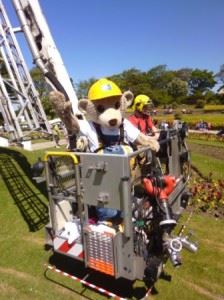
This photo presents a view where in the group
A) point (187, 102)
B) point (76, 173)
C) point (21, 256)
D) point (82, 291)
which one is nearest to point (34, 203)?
point (21, 256)

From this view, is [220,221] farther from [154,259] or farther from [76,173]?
[76,173]

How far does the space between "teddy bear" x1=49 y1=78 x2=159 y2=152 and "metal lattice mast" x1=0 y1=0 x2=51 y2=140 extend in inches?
228

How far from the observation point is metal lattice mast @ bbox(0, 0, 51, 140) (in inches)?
360

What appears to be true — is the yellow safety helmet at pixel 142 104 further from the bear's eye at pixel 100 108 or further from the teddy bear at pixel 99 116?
the bear's eye at pixel 100 108

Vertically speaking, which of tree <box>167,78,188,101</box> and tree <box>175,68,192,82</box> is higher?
tree <box>175,68,192,82</box>

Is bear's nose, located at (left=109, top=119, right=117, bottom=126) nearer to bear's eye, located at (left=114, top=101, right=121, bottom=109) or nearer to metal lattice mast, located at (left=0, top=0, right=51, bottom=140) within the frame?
bear's eye, located at (left=114, top=101, right=121, bottom=109)

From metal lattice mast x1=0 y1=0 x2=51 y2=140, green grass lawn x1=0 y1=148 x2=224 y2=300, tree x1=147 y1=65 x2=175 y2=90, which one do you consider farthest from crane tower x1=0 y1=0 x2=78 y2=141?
tree x1=147 y1=65 x2=175 y2=90

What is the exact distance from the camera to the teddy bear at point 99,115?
3592 millimetres

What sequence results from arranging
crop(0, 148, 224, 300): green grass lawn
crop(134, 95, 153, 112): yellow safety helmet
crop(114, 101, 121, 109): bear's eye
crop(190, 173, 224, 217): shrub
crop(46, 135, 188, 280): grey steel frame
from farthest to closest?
1. crop(190, 173, 224, 217): shrub
2. crop(134, 95, 153, 112): yellow safety helmet
3. crop(114, 101, 121, 109): bear's eye
4. crop(0, 148, 224, 300): green grass lawn
5. crop(46, 135, 188, 280): grey steel frame

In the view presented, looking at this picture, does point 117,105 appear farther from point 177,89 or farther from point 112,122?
point 177,89

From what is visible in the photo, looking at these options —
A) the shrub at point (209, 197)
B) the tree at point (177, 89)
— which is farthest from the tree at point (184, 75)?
the shrub at point (209, 197)

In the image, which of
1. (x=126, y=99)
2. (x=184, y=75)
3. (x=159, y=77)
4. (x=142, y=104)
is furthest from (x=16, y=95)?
(x=184, y=75)

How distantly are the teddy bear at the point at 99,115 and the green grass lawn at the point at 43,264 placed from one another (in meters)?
1.69

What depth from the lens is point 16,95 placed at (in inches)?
386
